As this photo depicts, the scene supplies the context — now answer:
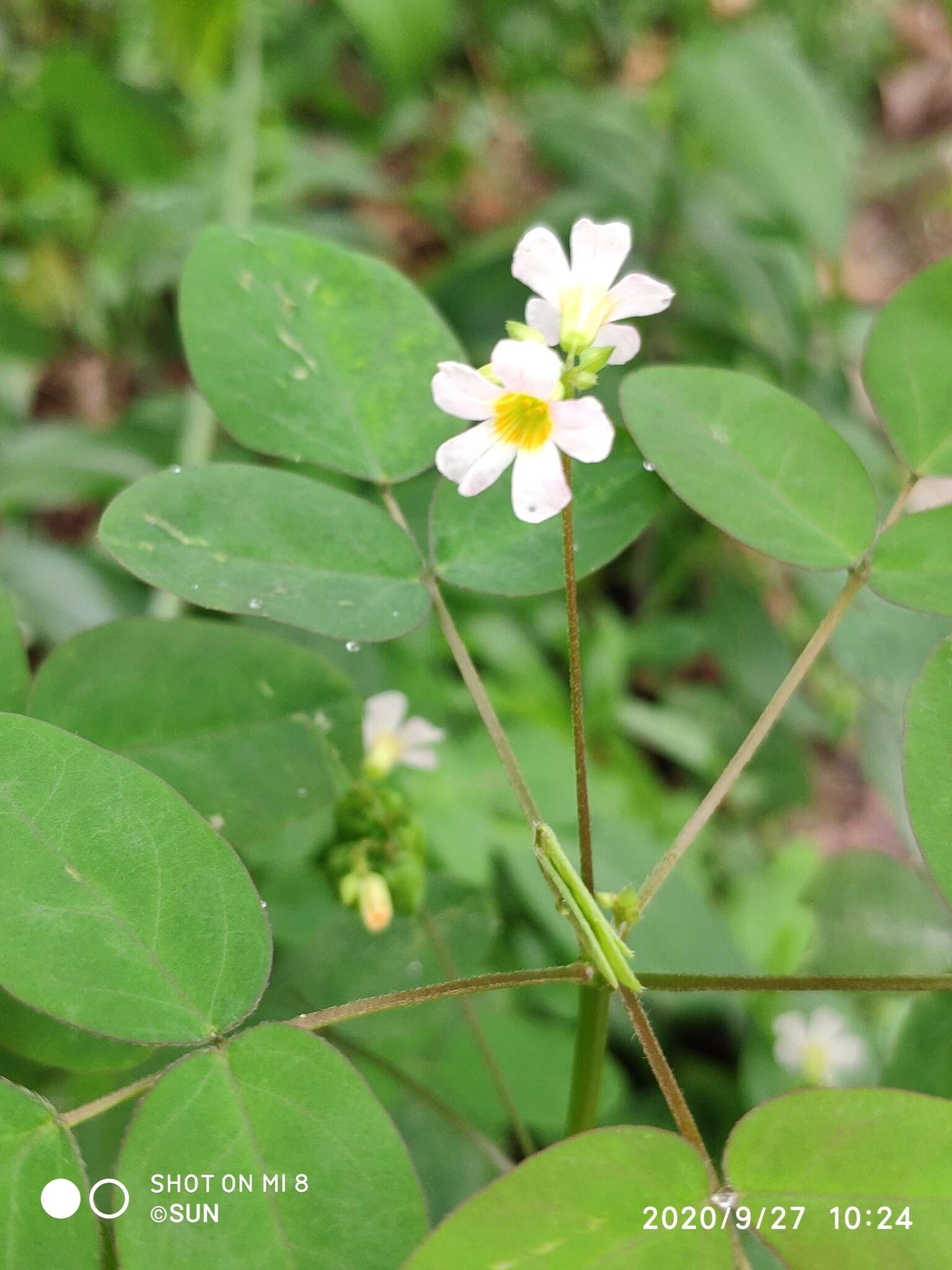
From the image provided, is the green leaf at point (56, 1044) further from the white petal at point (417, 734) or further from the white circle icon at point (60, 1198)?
the white petal at point (417, 734)

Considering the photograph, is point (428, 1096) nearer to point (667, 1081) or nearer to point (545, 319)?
point (667, 1081)

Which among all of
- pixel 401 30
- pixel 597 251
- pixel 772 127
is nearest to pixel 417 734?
pixel 597 251

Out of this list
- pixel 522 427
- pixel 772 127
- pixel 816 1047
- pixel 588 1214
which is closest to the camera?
pixel 588 1214

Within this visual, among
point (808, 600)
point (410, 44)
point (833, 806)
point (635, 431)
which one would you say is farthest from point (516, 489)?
point (833, 806)

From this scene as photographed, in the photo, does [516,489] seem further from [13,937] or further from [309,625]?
[13,937]

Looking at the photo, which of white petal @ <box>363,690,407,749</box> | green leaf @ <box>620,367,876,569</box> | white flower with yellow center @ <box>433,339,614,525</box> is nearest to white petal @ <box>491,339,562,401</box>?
white flower with yellow center @ <box>433,339,614,525</box>

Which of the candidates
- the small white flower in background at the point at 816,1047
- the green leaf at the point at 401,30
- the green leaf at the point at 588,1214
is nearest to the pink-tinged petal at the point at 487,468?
the green leaf at the point at 588,1214
